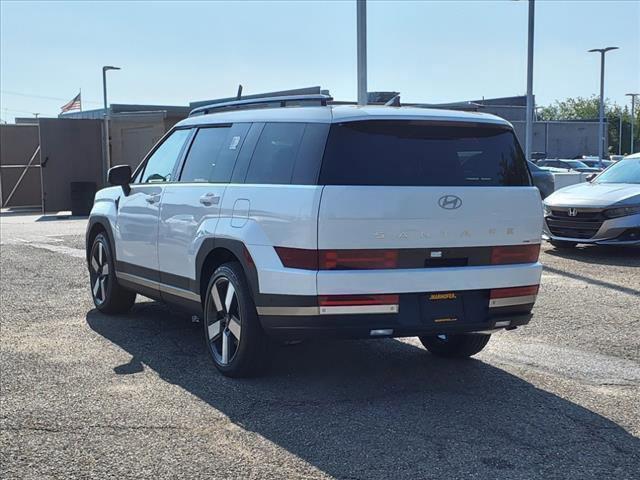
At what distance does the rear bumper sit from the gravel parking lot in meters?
0.48

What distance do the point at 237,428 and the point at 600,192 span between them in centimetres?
982

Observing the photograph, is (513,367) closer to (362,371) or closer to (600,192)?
(362,371)

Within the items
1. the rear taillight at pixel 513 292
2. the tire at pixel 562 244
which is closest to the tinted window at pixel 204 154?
the rear taillight at pixel 513 292

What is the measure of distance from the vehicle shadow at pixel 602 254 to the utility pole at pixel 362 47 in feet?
Answer: 16.2

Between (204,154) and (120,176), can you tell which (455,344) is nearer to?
(204,154)

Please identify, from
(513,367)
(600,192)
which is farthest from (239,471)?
(600,192)

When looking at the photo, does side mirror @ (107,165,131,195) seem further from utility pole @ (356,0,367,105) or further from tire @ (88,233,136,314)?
utility pole @ (356,0,367,105)

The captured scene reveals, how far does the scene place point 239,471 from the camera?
4250 mm

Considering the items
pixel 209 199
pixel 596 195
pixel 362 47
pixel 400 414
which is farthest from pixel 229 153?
pixel 362 47

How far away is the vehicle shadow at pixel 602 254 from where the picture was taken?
12.1 metres

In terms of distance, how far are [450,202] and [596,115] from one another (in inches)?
3890

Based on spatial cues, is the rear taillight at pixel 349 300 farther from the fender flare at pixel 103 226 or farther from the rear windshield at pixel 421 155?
the fender flare at pixel 103 226

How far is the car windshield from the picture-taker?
13.7 m

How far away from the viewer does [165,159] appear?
7.38 m
